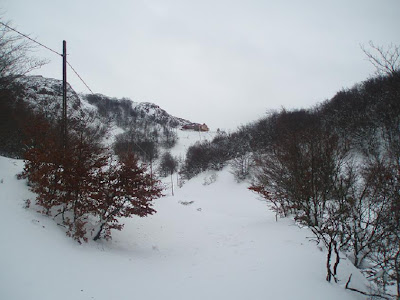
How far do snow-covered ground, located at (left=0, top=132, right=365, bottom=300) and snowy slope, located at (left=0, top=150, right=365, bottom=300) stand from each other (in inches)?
0.7

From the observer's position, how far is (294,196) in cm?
1011

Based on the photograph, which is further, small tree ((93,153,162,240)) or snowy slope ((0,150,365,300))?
small tree ((93,153,162,240))

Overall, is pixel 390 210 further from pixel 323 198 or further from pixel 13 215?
pixel 13 215

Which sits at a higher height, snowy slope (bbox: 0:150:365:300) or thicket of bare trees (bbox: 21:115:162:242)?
thicket of bare trees (bbox: 21:115:162:242)

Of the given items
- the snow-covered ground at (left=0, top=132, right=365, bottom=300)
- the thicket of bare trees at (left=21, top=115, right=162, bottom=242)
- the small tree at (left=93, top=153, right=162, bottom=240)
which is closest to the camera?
the snow-covered ground at (left=0, top=132, right=365, bottom=300)

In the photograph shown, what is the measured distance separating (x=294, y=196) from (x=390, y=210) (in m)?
5.34

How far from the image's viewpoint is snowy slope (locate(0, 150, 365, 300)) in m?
3.84

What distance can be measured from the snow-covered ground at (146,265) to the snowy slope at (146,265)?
0.7 inches

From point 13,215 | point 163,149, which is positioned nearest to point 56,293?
point 13,215

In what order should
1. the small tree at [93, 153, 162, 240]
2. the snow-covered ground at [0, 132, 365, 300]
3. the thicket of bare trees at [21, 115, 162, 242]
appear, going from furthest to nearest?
the small tree at [93, 153, 162, 240] < the thicket of bare trees at [21, 115, 162, 242] < the snow-covered ground at [0, 132, 365, 300]

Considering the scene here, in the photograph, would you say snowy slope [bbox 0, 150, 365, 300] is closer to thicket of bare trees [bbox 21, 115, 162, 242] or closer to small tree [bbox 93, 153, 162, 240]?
thicket of bare trees [bbox 21, 115, 162, 242]

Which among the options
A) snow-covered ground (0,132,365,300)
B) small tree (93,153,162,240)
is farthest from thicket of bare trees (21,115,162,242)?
snow-covered ground (0,132,365,300)

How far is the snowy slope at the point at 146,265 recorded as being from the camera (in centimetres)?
384

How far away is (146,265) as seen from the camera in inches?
249
